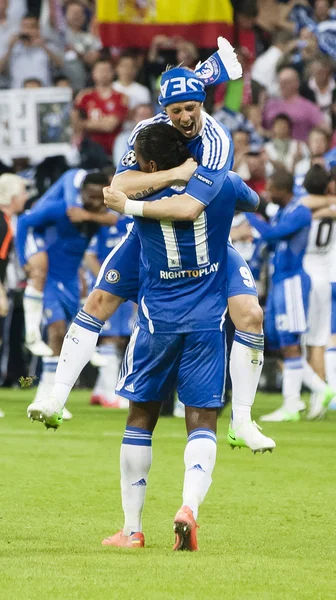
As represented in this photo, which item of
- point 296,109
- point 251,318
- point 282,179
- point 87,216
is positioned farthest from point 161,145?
point 296,109

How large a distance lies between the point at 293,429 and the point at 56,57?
28.8 ft

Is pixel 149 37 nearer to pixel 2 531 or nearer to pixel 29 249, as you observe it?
pixel 29 249

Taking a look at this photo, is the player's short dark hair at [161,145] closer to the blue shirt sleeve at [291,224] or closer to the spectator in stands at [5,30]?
the blue shirt sleeve at [291,224]

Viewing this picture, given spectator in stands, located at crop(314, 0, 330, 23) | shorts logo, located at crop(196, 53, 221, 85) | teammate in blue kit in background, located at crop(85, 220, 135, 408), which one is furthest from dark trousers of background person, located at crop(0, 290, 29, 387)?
shorts logo, located at crop(196, 53, 221, 85)

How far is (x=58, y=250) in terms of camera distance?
14.6 m

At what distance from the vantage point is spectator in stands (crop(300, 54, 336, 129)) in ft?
64.9

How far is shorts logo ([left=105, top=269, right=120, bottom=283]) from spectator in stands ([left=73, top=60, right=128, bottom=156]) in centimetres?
1221

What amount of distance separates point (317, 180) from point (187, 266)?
788 centimetres

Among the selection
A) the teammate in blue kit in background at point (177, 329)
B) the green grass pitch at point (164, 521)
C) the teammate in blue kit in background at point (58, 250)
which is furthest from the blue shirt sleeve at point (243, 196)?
the teammate in blue kit in background at point (58, 250)

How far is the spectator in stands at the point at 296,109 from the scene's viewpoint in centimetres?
1950

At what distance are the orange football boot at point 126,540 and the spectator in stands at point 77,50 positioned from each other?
46.5 ft

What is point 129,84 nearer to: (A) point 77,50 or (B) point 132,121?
(B) point 132,121

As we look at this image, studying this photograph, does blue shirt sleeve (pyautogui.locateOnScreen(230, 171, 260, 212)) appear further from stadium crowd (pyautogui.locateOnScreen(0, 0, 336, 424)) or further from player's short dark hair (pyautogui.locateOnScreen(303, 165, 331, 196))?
stadium crowd (pyautogui.locateOnScreen(0, 0, 336, 424))

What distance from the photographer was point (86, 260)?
50.5 feet
